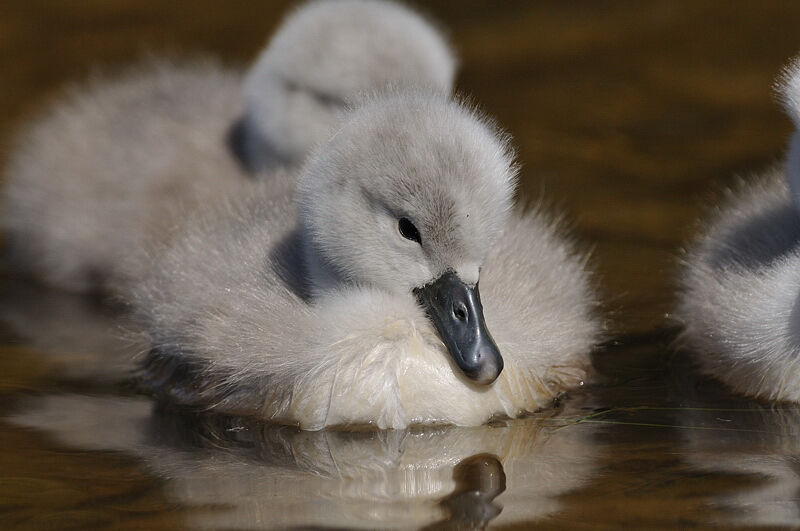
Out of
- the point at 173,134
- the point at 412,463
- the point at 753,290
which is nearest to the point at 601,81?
the point at 173,134

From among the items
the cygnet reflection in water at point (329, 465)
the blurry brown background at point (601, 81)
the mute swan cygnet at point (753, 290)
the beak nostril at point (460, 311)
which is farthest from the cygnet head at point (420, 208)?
the blurry brown background at point (601, 81)

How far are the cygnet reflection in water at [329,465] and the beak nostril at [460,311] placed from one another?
0.28 m

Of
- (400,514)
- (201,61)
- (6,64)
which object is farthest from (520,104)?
(400,514)

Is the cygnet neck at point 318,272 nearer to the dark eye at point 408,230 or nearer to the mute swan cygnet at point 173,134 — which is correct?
the dark eye at point 408,230

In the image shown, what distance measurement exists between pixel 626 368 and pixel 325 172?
3.49 ft

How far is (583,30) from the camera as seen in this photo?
8109 millimetres

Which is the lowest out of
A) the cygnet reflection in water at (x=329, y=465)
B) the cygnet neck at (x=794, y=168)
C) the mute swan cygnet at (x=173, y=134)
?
the cygnet reflection in water at (x=329, y=465)

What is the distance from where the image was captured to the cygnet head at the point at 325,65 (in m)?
5.67

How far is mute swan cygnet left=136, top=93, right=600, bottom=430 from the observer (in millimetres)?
4156

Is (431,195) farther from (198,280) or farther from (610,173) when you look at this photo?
(610,173)

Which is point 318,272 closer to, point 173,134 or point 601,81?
point 173,134

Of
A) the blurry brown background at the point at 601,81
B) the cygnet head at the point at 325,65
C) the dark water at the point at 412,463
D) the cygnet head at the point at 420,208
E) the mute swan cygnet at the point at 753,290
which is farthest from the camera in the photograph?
the blurry brown background at the point at 601,81

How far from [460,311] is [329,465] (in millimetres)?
527

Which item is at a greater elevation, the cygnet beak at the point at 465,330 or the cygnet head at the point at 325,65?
the cygnet head at the point at 325,65
